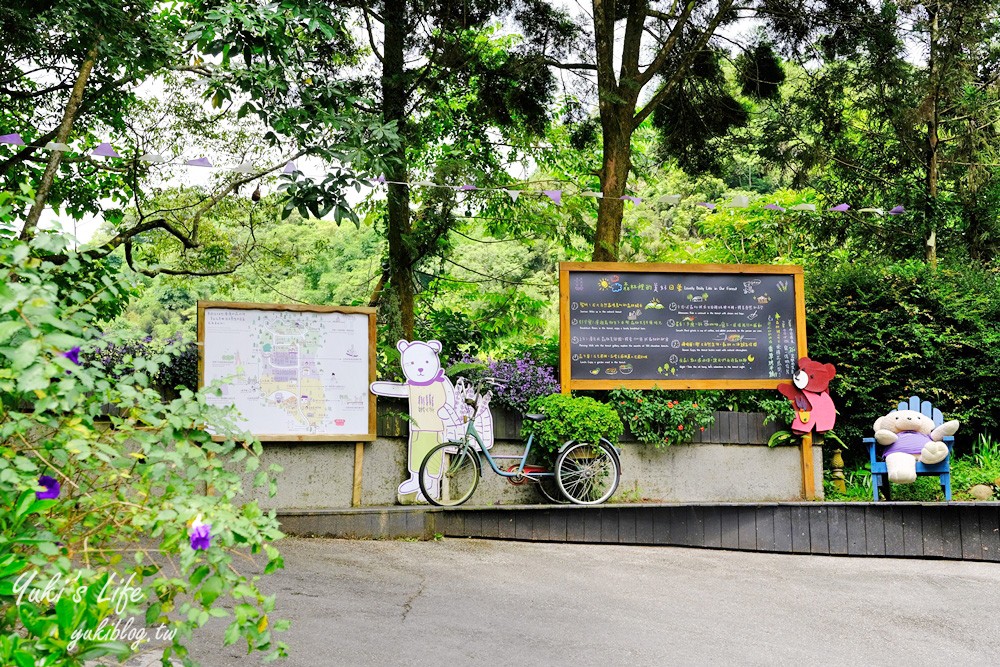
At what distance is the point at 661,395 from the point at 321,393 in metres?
3.16

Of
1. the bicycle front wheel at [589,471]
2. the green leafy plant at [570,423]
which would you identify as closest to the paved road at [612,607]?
the bicycle front wheel at [589,471]

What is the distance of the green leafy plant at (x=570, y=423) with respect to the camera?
7.52m

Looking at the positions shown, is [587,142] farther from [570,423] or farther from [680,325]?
[570,423]

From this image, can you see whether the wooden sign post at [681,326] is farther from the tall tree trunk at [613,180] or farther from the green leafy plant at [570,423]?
the tall tree trunk at [613,180]

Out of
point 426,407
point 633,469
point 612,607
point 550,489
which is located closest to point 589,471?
point 550,489

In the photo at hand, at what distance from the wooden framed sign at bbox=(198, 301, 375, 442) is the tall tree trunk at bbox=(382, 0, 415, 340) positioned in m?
1.98

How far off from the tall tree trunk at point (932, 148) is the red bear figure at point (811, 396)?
2.87 m

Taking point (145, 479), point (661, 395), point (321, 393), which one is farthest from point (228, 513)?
point (661, 395)

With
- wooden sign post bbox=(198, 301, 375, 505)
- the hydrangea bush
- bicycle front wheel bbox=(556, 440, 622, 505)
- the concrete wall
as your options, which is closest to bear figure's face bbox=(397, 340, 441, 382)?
wooden sign post bbox=(198, 301, 375, 505)

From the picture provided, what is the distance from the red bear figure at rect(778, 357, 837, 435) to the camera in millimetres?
8117

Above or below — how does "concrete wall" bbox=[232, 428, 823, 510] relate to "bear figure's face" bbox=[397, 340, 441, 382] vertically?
below

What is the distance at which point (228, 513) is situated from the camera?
221 cm

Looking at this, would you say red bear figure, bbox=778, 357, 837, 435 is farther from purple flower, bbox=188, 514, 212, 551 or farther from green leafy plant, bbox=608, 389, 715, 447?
purple flower, bbox=188, 514, 212, 551

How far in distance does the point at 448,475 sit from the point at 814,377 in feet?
11.9
